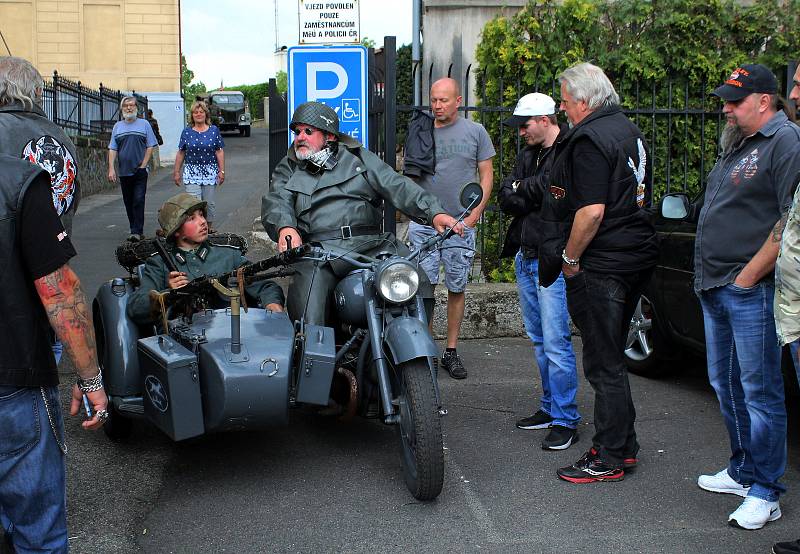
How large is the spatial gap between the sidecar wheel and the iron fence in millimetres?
14118

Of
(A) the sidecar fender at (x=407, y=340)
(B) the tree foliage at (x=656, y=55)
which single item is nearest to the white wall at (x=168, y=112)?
(B) the tree foliage at (x=656, y=55)

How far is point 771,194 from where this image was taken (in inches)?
156

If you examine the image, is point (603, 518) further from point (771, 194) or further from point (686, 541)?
point (771, 194)

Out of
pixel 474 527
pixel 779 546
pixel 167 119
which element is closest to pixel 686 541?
pixel 779 546

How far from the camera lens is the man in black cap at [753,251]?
3973 millimetres

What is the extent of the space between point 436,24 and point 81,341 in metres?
10.1

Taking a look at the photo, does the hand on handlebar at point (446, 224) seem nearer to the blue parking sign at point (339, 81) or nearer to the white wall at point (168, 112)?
the blue parking sign at point (339, 81)

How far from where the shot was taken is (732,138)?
420 cm

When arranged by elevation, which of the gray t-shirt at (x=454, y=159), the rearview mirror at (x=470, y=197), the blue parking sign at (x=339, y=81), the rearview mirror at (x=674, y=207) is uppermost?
the blue parking sign at (x=339, y=81)

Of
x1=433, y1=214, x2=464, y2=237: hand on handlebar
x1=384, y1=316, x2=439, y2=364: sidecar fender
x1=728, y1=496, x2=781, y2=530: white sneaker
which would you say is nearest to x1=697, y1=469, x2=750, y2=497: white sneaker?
x1=728, y1=496, x2=781, y2=530: white sneaker

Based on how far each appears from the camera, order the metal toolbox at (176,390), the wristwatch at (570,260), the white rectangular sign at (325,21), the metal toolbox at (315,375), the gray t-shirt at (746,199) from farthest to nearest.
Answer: the white rectangular sign at (325,21)
the wristwatch at (570,260)
the metal toolbox at (315,375)
the metal toolbox at (176,390)
the gray t-shirt at (746,199)

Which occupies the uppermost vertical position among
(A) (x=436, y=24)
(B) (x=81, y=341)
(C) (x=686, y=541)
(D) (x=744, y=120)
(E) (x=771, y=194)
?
(A) (x=436, y=24)

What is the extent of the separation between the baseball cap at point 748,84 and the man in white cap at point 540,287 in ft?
3.72

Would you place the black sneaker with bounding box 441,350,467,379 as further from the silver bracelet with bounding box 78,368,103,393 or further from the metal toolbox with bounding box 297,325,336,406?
the silver bracelet with bounding box 78,368,103,393
